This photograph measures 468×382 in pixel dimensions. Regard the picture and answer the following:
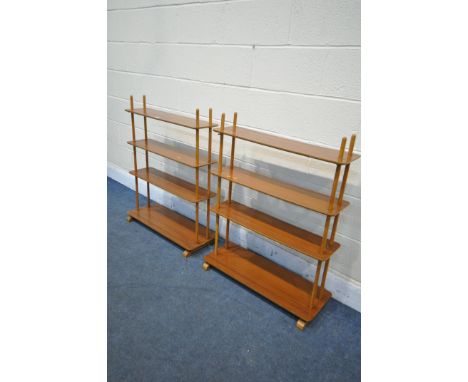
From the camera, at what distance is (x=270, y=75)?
196 centimetres

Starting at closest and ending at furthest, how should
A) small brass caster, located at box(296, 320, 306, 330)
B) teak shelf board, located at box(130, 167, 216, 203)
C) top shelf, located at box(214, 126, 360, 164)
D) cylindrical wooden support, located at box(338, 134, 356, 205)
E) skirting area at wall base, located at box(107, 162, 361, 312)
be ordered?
cylindrical wooden support, located at box(338, 134, 356, 205)
top shelf, located at box(214, 126, 360, 164)
small brass caster, located at box(296, 320, 306, 330)
skirting area at wall base, located at box(107, 162, 361, 312)
teak shelf board, located at box(130, 167, 216, 203)

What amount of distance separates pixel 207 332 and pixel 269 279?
1.84 ft

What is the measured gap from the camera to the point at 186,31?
2.37m

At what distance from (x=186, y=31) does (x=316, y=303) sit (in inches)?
87.4

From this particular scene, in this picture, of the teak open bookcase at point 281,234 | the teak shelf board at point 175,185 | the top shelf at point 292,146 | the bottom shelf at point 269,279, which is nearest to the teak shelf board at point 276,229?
the teak open bookcase at point 281,234

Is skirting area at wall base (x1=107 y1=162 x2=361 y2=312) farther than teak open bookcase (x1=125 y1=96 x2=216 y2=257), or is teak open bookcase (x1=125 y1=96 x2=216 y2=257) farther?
teak open bookcase (x1=125 y1=96 x2=216 y2=257)

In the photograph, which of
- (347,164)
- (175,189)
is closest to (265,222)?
(347,164)

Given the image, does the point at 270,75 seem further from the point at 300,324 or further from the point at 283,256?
the point at 300,324

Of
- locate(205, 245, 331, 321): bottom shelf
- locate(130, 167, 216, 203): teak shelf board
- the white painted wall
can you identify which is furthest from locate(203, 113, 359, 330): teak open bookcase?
locate(130, 167, 216, 203): teak shelf board

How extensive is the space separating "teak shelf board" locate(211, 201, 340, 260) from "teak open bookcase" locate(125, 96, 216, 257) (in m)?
0.28

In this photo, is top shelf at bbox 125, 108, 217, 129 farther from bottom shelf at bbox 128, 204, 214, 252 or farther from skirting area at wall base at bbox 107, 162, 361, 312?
bottom shelf at bbox 128, 204, 214, 252

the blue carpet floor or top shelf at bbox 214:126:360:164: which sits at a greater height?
top shelf at bbox 214:126:360:164

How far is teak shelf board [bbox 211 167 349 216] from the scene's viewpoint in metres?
1.65

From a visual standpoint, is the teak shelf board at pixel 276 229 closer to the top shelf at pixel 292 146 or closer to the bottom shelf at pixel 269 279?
the bottom shelf at pixel 269 279
